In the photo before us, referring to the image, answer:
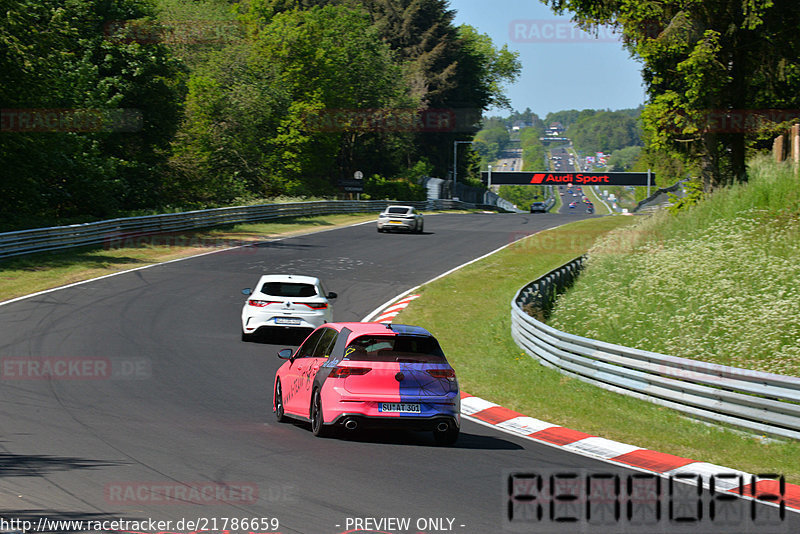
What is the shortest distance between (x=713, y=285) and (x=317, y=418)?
497 inches

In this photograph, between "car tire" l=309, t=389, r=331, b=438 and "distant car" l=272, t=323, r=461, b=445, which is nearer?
"distant car" l=272, t=323, r=461, b=445

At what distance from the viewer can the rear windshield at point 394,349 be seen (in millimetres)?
10883

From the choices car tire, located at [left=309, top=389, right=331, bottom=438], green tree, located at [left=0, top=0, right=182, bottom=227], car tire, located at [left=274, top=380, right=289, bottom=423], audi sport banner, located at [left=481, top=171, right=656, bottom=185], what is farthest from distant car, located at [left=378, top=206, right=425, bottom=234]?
audi sport banner, located at [left=481, top=171, right=656, bottom=185]

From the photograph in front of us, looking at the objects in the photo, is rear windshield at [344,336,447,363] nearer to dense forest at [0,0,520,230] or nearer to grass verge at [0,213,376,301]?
grass verge at [0,213,376,301]

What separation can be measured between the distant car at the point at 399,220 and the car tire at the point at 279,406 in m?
35.0

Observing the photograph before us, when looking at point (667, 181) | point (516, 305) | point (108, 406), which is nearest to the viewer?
point (108, 406)

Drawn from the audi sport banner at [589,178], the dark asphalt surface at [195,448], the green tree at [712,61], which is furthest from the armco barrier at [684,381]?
the audi sport banner at [589,178]

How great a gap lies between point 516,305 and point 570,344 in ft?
14.9

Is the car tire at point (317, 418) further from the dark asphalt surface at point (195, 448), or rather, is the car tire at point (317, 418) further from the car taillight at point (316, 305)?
the car taillight at point (316, 305)

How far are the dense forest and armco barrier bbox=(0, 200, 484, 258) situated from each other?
2713mm

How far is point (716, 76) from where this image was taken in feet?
99.8

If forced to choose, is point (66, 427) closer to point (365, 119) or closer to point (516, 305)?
point (516, 305)

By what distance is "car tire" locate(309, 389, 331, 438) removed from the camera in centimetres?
1090

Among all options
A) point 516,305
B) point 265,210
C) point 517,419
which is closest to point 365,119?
point 265,210
